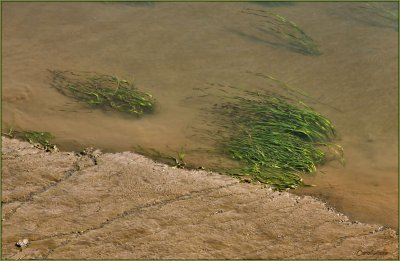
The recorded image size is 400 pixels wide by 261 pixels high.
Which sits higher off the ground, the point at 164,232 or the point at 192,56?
the point at 192,56

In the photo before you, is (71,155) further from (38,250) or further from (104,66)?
(104,66)

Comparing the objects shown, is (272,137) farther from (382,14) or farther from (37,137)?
(382,14)

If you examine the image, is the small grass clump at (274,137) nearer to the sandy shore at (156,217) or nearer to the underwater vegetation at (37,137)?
the sandy shore at (156,217)

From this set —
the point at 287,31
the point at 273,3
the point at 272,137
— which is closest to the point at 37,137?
the point at 272,137

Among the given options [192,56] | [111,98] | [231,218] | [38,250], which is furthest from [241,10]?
[38,250]

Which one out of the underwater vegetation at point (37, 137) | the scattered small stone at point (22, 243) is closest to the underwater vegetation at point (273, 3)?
the underwater vegetation at point (37, 137)

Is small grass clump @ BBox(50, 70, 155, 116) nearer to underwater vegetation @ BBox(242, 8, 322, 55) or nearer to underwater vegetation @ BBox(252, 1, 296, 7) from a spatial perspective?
underwater vegetation @ BBox(242, 8, 322, 55)

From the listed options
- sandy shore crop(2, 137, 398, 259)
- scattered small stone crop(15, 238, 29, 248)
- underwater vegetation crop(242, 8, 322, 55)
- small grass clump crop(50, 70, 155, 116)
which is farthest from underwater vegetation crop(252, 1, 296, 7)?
scattered small stone crop(15, 238, 29, 248)
